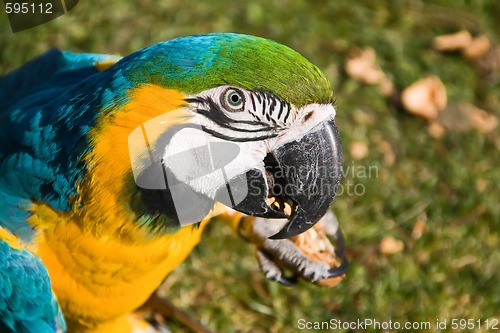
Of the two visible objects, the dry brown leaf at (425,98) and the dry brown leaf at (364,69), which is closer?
the dry brown leaf at (425,98)

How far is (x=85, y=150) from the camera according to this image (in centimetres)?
183

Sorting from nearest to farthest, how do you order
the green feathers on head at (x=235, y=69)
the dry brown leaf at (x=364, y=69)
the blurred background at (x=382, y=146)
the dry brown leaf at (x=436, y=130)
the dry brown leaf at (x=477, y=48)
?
1. the green feathers on head at (x=235, y=69)
2. the blurred background at (x=382, y=146)
3. the dry brown leaf at (x=436, y=130)
4. the dry brown leaf at (x=364, y=69)
5. the dry brown leaf at (x=477, y=48)

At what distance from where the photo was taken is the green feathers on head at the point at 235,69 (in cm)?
173

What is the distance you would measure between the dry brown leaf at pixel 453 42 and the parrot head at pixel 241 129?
87.7 inches

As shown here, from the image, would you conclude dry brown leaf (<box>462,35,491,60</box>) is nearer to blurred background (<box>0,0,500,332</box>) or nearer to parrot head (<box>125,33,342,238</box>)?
blurred background (<box>0,0,500,332</box>)

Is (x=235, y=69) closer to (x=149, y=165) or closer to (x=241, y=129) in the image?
(x=241, y=129)

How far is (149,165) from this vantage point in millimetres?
1797

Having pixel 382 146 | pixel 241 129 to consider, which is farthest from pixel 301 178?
pixel 382 146

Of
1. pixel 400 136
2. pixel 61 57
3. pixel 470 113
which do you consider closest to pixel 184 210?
pixel 61 57

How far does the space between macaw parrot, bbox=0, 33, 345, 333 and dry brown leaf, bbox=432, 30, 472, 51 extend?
224 centimetres

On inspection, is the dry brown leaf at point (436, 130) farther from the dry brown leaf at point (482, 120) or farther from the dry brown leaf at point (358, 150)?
the dry brown leaf at point (358, 150)

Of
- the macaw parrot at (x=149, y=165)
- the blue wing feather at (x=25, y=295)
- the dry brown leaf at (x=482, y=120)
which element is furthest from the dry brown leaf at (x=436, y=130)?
the blue wing feather at (x=25, y=295)

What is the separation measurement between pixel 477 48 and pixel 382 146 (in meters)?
0.88

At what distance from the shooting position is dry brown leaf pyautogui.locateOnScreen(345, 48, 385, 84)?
3.62m
